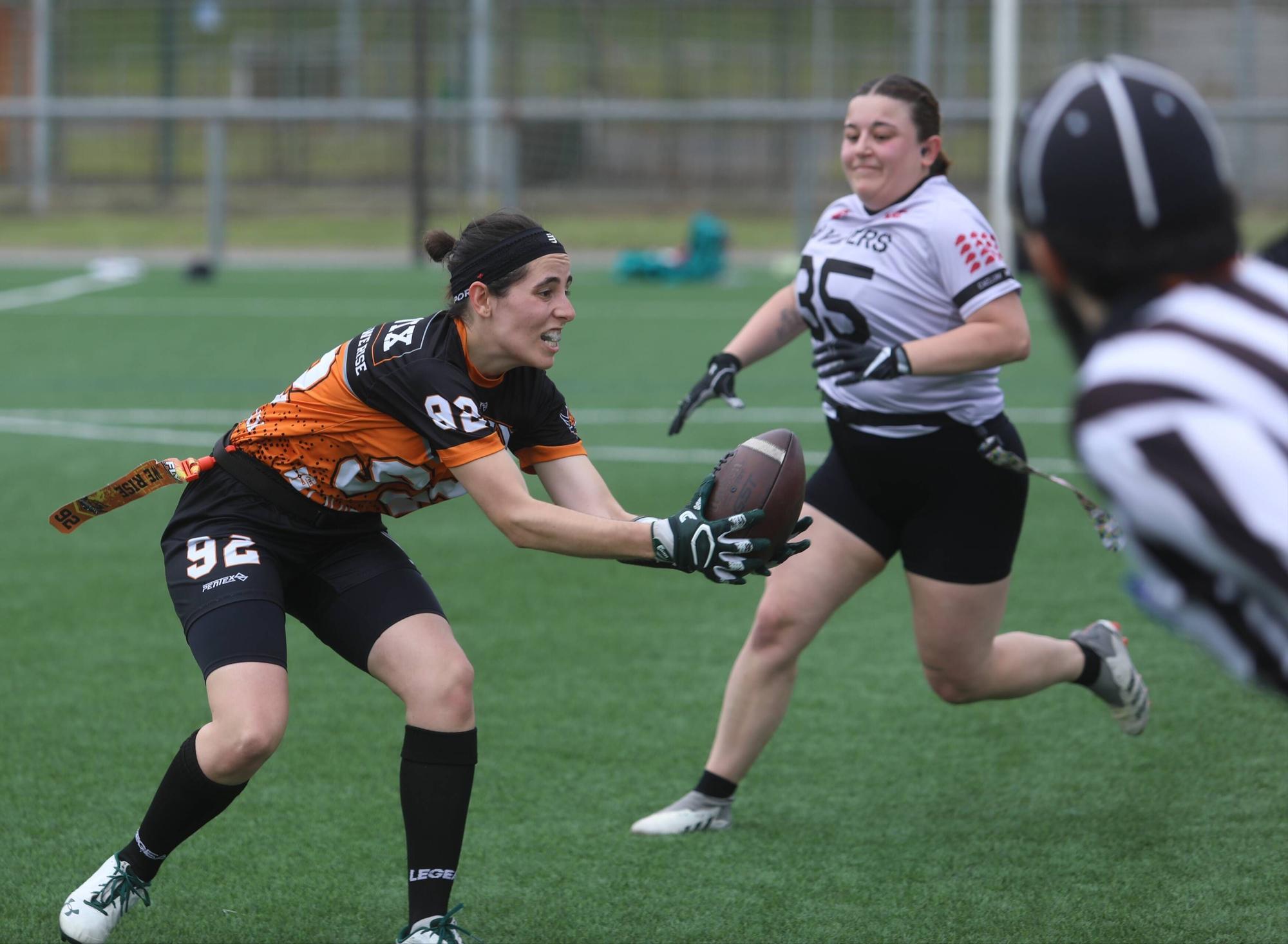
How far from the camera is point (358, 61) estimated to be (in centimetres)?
2950

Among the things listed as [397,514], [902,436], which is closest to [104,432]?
[397,514]

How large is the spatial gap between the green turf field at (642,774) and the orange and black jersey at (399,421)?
1.09 m

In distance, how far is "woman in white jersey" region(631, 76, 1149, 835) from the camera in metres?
4.49

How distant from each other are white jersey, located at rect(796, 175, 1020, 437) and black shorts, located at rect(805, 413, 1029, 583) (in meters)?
0.06

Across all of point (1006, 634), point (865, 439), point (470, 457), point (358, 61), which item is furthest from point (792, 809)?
point (358, 61)

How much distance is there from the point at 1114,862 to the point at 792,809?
3.06ft

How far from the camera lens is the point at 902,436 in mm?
4574

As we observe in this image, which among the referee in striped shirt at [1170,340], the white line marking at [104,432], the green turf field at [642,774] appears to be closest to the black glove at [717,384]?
the green turf field at [642,774]

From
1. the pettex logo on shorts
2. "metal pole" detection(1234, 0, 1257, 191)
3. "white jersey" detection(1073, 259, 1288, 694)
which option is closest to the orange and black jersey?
the pettex logo on shorts

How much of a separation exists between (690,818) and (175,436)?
642 centimetres

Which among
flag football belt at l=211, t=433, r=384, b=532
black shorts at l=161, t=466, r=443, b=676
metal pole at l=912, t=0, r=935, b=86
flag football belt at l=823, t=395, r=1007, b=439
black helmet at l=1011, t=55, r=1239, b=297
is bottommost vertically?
black shorts at l=161, t=466, r=443, b=676

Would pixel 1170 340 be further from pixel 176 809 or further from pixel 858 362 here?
pixel 176 809

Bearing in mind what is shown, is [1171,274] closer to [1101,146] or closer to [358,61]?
[1101,146]

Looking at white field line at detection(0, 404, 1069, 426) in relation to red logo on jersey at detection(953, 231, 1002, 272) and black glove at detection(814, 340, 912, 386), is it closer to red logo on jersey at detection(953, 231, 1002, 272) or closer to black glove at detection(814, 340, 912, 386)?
black glove at detection(814, 340, 912, 386)
